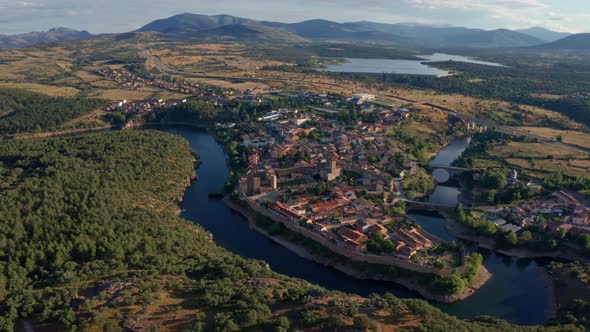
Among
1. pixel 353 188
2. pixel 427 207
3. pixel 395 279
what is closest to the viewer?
pixel 395 279

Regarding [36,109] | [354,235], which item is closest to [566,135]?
[354,235]

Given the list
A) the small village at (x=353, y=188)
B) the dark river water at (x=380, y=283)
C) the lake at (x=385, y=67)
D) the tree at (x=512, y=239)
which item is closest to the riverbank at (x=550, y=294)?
the dark river water at (x=380, y=283)

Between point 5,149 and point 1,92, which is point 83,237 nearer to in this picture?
point 5,149

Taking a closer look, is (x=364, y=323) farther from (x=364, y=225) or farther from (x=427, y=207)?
(x=427, y=207)

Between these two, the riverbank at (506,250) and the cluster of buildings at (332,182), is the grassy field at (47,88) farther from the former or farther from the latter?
the riverbank at (506,250)

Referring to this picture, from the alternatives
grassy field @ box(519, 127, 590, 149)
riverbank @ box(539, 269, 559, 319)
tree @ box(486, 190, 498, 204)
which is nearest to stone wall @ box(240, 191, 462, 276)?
riverbank @ box(539, 269, 559, 319)

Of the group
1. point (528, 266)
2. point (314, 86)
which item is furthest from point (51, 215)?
point (314, 86)
